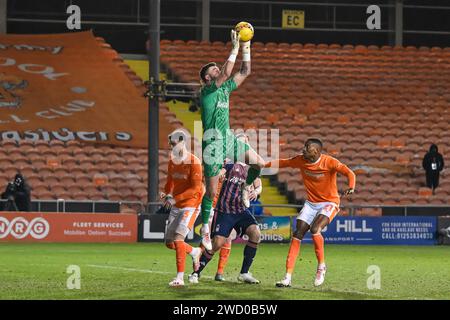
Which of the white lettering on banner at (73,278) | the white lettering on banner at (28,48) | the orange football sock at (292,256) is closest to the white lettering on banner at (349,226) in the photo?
the white lettering on banner at (73,278)

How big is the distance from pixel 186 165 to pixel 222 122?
51.6 inches

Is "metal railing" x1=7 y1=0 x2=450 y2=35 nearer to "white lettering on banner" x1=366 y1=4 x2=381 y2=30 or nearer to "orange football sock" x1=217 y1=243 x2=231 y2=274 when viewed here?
"white lettering on banner" x1=366 y1=4 x2=381 y2=30

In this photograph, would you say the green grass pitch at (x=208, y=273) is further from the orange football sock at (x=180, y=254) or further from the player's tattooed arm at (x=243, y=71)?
the player's tattooed arm at (x=243, y=71)

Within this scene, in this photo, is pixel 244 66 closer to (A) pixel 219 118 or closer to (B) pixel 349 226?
(A) pixel 219 118

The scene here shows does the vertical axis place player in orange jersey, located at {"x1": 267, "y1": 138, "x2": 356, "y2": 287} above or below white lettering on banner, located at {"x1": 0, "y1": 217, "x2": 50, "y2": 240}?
above

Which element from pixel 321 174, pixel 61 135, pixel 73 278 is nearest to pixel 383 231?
pixel 61 135

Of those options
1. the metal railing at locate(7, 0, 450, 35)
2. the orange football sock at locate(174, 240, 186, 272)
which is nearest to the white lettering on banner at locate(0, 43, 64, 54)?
the metal railing at locate(7, 0, 450, 35)

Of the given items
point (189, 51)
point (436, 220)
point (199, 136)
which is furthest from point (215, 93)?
point (189, 51)

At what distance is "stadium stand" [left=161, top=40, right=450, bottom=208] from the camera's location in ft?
116

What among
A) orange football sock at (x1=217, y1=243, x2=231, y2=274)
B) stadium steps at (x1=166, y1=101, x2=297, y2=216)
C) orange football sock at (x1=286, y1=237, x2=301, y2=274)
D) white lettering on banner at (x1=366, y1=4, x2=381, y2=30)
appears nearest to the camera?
orange football sock at (x1=286, y1=237, x2=301, y2=274)

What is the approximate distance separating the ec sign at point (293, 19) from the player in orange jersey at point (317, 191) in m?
29.2

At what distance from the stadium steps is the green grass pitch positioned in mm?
4131

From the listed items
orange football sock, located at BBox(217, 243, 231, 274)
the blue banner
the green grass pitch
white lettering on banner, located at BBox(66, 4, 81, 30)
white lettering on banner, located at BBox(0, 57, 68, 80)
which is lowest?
the blue banner

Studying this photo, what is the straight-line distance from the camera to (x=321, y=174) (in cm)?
1580
